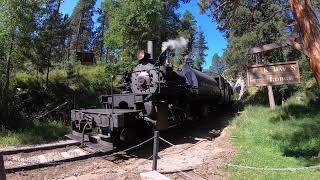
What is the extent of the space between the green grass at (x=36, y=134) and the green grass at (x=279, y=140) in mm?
6903

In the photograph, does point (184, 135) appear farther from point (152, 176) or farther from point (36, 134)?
point (152, 176)

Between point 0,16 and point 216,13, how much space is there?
30.1 feet

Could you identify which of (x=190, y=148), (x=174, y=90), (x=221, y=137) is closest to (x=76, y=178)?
(x=190, y=148)

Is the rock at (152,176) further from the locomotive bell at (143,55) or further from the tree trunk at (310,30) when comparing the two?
the locomotive bell at (143,55)

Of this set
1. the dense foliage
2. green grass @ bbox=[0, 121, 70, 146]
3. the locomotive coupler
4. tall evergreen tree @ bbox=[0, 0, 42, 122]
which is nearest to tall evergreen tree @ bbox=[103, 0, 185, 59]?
the dense foliage

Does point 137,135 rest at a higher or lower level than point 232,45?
lower

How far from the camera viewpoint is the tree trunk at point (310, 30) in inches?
259

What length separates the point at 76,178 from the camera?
791 centimetres

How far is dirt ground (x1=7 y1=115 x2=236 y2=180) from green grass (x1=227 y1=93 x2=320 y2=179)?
51 cm

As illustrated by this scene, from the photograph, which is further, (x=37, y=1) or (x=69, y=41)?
(x=69, y=41)

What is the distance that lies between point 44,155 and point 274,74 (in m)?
10.2

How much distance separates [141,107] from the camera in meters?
11.6

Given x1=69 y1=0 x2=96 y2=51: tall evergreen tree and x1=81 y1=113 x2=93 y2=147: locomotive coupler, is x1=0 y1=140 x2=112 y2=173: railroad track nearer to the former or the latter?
x1=81 y1=113 x2=93 y2=147: locomotive coupler

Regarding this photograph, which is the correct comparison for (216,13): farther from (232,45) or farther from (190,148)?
(232,45)
